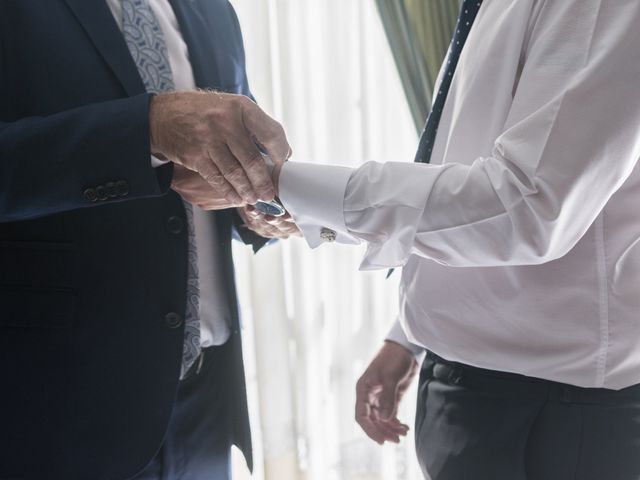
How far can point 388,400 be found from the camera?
1.31 m

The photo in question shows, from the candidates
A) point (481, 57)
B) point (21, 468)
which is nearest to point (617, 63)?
point (481, 57)

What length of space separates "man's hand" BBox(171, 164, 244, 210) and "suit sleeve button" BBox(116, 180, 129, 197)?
0.14 m

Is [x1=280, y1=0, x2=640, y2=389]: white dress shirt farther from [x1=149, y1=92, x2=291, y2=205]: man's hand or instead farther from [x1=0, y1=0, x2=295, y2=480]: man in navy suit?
[x1=0, y1=0, x2=295, y2=480]: man in navy suit

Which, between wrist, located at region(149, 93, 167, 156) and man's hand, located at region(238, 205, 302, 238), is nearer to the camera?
wrist, located at region(149, 93, 167, 156)

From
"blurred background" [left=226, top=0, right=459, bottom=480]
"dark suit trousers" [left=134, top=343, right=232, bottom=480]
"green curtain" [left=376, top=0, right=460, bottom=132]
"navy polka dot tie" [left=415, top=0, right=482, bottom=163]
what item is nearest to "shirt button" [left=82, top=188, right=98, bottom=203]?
"dark suit trousers" [left=134, top=343, right=232, bottom=480]

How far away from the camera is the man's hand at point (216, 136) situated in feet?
3.09

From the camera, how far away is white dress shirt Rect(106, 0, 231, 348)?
47.8 inches

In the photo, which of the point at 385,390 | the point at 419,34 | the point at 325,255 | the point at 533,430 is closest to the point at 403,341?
the point at 385,390

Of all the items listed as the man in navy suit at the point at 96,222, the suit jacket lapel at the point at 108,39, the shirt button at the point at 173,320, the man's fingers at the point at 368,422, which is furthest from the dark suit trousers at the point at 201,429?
the suit jacket lapel at the point at 108,39

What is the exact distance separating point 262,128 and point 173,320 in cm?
37

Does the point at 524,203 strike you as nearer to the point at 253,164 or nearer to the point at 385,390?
the point at 253,164

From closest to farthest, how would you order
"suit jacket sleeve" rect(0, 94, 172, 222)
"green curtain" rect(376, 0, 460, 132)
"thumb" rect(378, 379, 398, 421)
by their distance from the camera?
"suit jacket sleeve" rect(0, 94, 172, 222), "thumb" rect(378, 379, 398, 421), "green curtain" rect(376, 0, 460, 132)

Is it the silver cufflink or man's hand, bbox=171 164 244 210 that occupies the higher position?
man's hand, bbox=171 164 244 210

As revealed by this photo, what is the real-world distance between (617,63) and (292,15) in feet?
5.37
